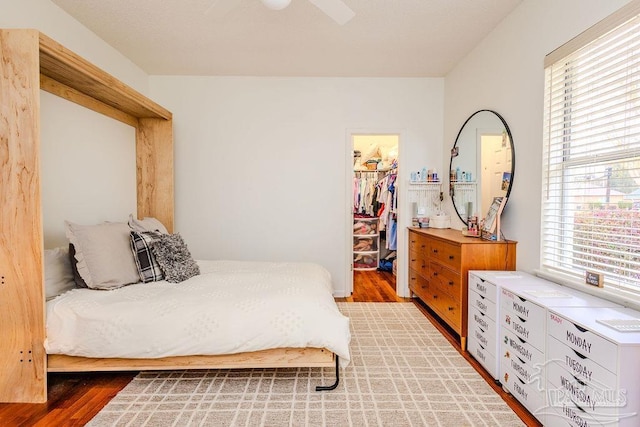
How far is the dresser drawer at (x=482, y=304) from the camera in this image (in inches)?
84.7

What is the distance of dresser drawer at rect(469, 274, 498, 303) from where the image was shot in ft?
7.01

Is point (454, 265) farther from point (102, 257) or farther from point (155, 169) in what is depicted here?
point (155, 169)

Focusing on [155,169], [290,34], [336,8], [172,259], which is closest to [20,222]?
[172,259]

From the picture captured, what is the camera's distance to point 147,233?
261 cm

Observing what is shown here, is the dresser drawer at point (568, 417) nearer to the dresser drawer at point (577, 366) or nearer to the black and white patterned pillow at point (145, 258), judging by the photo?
the dresser drawer at point (577, 366)

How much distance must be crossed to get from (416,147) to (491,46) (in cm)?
135

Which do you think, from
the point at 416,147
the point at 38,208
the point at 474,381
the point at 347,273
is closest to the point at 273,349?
the point at 474,381

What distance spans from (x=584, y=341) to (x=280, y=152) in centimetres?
330

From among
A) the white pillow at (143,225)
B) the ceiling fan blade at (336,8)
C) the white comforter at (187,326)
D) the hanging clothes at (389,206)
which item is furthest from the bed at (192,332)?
the hanging clothes at (389,206)

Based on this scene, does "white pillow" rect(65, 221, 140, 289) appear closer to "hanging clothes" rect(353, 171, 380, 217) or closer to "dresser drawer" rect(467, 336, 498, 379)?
"dresser drawer" rect(467, 336, 498, 379)

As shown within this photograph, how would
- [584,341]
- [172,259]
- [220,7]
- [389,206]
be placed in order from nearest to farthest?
1. [584,341]
2. [220,7]
3. [172,259]
4. [389,206]

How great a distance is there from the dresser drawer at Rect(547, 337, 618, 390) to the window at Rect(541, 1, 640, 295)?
49cm

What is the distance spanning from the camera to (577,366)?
4.78 feet

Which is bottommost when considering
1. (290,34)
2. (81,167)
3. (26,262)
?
(26,262)
